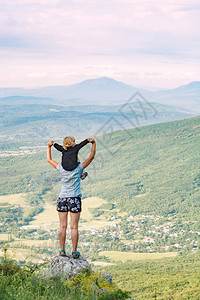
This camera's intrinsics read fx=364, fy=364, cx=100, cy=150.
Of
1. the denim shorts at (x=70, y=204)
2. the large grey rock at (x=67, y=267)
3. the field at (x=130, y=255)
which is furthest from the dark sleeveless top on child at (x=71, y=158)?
the field at (x=130, y=255)

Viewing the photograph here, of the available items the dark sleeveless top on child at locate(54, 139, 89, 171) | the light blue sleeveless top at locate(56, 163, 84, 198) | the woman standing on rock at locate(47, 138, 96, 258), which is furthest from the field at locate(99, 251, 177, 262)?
the dark sleeveless top on child at locate(54, 139, 89, 171)

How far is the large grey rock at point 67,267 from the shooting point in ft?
21.5

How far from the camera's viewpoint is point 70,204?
6.67 m

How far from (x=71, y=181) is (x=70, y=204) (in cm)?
42

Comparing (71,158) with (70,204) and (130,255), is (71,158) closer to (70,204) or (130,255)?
(70,204)

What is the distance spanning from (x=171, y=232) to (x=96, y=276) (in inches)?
4011

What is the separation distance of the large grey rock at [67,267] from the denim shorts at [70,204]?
3.25ft

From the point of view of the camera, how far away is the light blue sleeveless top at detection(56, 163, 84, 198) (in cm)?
666

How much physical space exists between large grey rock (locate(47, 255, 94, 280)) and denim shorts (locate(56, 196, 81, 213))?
99 cm

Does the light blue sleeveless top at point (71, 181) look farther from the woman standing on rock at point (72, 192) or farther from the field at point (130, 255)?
the field at point (130, 255)

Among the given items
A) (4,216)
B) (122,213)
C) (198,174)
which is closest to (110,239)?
(122,213)

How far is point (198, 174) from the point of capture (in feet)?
464

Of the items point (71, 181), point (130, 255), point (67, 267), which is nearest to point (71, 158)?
point (71, 181)

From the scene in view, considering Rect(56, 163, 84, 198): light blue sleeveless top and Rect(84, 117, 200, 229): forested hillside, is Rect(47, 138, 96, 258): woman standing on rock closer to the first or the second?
Rect(56, 163, 84, 198): light blue sleeveless top
